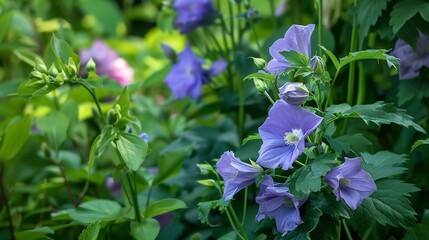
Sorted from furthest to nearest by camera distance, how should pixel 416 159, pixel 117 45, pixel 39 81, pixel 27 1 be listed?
1. pixel 117 45
2. pixel 27 1
3. pixel 416 159
4. pixel 39 81

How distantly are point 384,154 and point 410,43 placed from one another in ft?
0.58

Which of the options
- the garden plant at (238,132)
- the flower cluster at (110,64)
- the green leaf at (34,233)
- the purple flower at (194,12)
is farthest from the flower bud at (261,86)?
the flower cluster at (110,64)

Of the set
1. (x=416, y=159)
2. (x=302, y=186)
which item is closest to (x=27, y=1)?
(x=416, y=159)

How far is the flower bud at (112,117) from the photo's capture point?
0.86 metres

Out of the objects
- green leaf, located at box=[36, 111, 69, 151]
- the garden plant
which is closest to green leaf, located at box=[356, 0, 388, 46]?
the garden plant

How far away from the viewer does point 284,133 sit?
2.54ft

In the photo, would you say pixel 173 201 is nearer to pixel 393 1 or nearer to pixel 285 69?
pixel 285 69

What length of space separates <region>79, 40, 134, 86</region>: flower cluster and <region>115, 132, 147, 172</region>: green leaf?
0.77m

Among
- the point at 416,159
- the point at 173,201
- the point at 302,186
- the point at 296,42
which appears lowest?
the point at 416,159

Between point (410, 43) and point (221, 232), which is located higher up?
point (410, 43)

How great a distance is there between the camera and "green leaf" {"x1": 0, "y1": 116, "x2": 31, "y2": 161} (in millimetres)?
1043

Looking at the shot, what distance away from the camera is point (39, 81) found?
86 centimetres

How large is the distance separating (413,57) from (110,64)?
2.76 feet

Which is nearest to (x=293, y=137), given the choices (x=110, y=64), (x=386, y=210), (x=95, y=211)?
(x=386, y=210)
